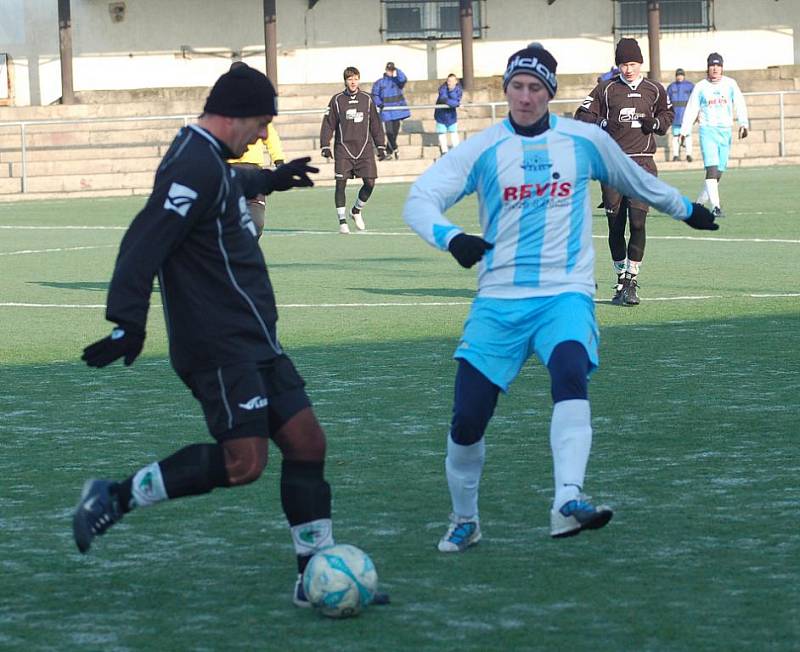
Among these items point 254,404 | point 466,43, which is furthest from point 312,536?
point 466,43

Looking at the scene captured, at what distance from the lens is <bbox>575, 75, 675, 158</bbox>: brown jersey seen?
47.9 ft

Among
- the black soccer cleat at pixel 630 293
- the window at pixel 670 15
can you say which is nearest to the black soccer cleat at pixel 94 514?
the black soccer cleat at pixel 630 293

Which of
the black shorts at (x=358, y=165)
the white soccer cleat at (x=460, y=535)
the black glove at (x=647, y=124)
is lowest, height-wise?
the white soccer cleat at (x=460, y=535)

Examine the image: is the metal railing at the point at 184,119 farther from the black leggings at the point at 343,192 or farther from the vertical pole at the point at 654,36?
the black leggings at the point at 343,192

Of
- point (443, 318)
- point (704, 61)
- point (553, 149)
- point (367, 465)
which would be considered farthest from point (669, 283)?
point (704, 61)

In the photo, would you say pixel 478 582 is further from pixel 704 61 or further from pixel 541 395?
pixel 704 61

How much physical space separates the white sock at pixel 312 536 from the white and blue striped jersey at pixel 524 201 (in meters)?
1.29

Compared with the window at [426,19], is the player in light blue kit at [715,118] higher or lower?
lower

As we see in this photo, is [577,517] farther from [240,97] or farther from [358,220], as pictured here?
[358,220]

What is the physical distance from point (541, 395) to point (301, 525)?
4.42 meters

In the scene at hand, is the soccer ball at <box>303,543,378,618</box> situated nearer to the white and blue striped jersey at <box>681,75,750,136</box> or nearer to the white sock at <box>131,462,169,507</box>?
the white sock at <box>131,462,169,507</box>

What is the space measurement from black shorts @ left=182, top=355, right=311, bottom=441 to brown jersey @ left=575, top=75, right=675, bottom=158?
9190 millimetres

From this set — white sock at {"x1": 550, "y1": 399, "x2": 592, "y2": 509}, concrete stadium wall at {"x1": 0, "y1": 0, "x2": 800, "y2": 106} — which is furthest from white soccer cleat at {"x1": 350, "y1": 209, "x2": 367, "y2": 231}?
concrete stadium wall at {"x1": 0, "y1": 0, "x2": 800, "y2": 106}

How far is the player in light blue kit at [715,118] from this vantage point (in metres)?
23.9
